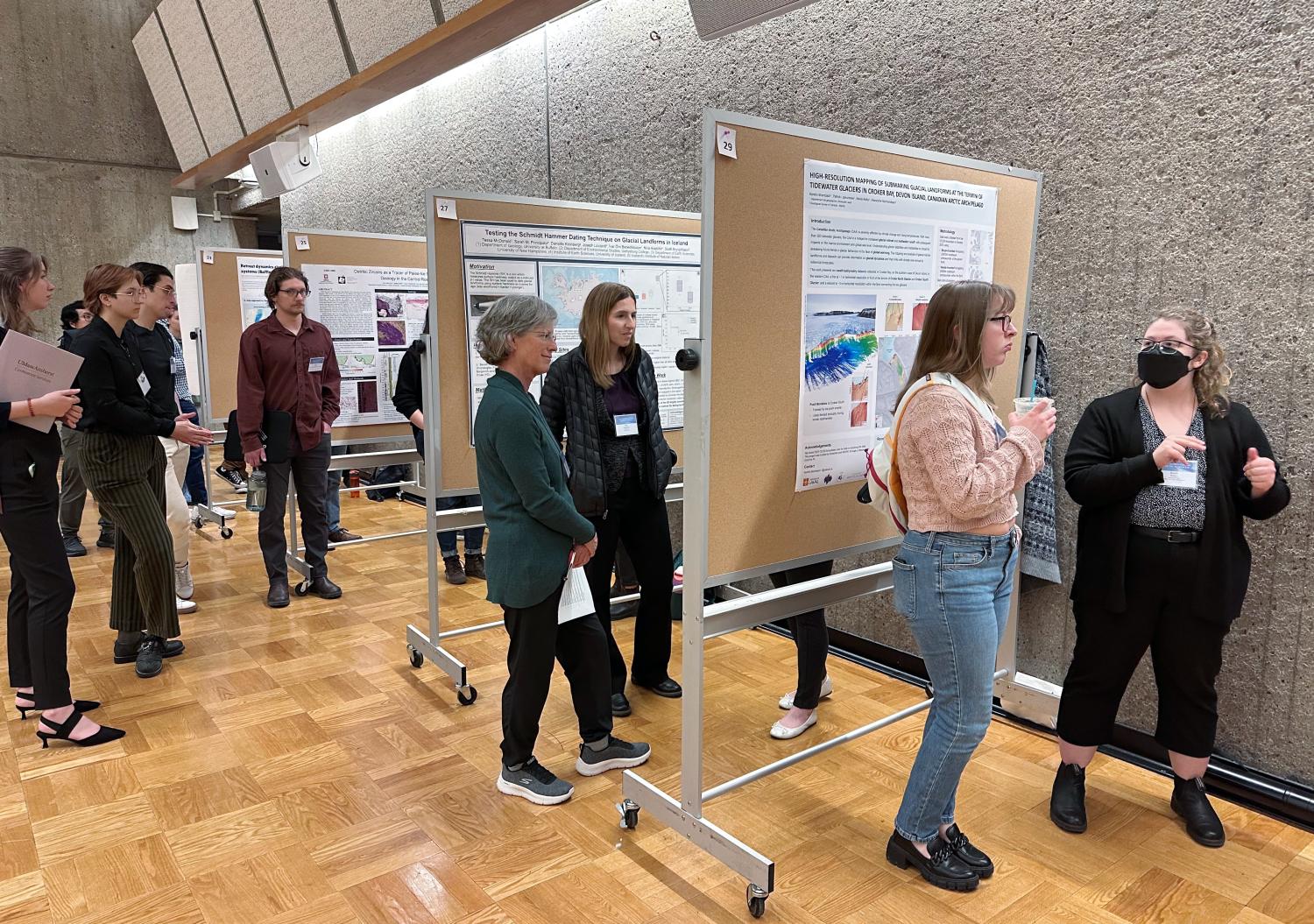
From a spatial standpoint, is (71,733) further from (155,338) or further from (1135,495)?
(1135,495)

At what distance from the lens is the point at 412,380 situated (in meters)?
4.32

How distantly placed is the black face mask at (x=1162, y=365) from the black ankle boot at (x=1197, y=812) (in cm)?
113

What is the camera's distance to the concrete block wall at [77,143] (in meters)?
8.55

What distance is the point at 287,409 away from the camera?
14.3 feet

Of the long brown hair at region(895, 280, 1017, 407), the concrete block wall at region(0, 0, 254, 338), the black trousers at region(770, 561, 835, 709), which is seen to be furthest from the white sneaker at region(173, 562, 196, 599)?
the concrete block wall at region(0, 0, 254, 338)

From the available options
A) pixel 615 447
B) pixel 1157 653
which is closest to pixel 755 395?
pixel 615 447

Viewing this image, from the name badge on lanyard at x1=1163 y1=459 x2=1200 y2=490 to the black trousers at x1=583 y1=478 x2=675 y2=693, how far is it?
158cm

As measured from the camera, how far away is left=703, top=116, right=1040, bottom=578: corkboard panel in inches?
77.9

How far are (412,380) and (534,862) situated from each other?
2.68 m

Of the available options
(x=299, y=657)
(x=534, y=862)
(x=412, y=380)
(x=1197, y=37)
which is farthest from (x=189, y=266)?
(x=1197, y=37)

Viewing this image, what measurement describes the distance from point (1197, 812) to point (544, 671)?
184cm

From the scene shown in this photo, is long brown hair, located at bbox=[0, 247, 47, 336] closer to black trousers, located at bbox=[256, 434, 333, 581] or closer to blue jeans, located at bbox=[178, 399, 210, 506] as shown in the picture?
black trousers, located at bbox=[256, 434, 333, 581]

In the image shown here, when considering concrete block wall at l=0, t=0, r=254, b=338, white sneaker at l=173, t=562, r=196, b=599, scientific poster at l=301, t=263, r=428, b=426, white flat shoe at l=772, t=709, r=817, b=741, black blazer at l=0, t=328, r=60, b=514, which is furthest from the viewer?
concrete block wall at l=0, t=0, r=254, b=338

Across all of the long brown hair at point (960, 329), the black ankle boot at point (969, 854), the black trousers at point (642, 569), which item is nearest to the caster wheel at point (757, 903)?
the black ankle boot at point (969, 854)
